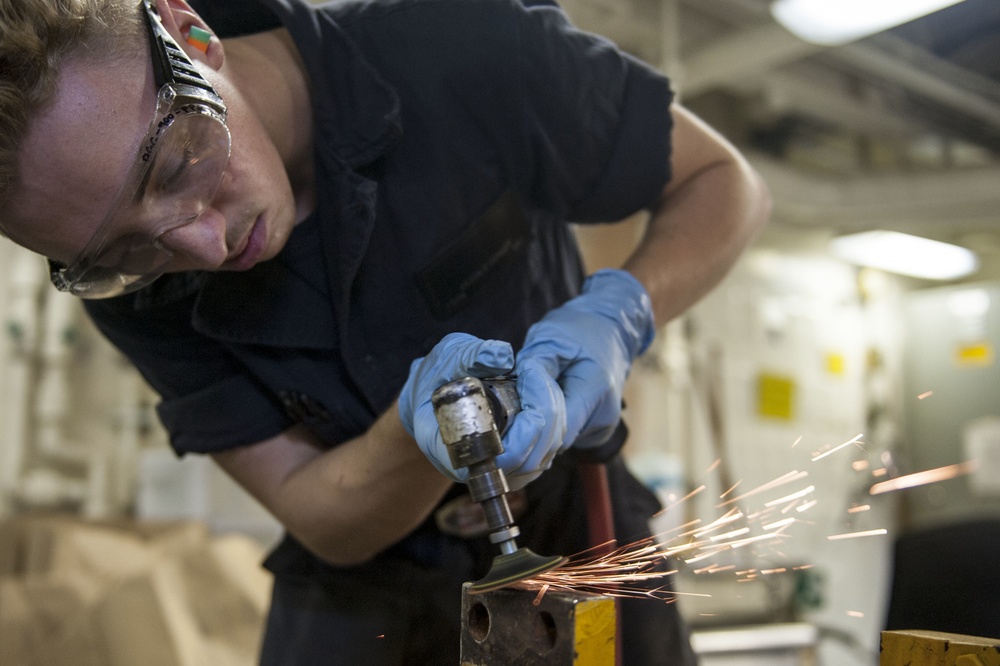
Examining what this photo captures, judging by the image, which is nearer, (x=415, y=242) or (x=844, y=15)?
(x=415, y=242)

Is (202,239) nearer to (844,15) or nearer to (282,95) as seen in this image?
(282,95)

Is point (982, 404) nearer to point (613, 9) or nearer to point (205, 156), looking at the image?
point (613, 9)

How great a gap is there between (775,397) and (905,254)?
1.03 metres

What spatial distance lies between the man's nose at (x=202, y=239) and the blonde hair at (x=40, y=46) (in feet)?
0.52

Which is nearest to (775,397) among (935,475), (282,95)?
(935,475)

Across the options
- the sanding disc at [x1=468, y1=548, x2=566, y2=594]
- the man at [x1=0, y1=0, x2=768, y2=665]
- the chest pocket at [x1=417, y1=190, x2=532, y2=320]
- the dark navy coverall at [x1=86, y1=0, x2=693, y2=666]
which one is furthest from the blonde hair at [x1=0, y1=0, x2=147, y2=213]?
the sanding disc at [x1=468, y1=548, x2=566, y2=594]

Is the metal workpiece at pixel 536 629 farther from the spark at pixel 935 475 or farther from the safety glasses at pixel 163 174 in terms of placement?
the spark at pixel 935 475

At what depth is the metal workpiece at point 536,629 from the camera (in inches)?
26.0

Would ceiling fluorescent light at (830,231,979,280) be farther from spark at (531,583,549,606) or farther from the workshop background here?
spark at (531,583,549,606)

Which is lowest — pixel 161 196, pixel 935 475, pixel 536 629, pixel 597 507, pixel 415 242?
pixel 935 475

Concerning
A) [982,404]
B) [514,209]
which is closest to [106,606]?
[514,209]

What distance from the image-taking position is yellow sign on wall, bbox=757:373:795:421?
3.78 metres

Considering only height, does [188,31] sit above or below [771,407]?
above

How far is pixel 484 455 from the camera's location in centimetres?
71
